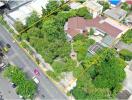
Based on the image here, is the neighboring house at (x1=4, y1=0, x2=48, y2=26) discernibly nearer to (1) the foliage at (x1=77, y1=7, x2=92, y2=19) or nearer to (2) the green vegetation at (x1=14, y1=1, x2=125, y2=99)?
(2) the green vegetation at (x1=14, y1=1, x2=125, y2=99)

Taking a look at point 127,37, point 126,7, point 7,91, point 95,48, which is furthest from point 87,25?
point 7,91

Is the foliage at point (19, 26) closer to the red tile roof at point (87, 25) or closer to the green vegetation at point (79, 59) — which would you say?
the green vegetation at point (79, 59)

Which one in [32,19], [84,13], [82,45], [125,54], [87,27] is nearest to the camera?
[125,54]

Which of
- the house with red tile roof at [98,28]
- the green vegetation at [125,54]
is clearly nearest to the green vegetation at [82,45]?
the house with red tile roof at [98,28]

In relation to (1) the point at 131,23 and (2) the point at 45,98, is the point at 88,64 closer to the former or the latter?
(2) the point at 45,98

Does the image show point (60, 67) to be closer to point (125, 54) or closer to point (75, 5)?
point (125, 54)
